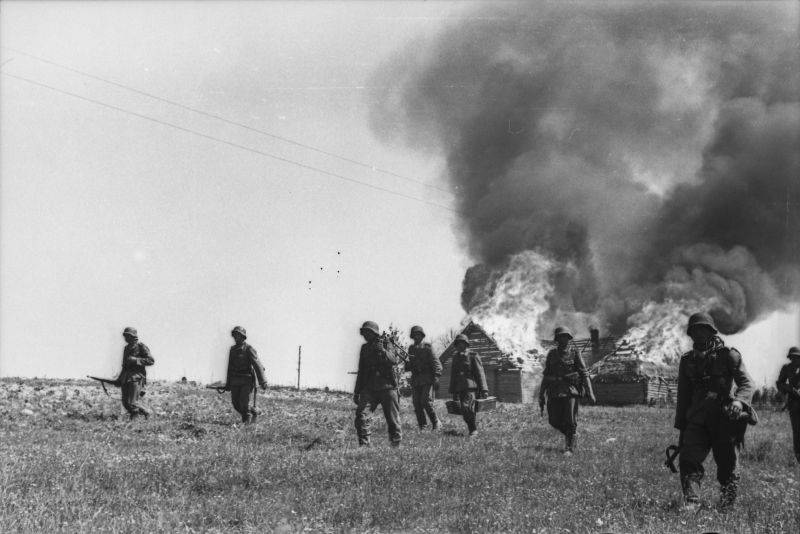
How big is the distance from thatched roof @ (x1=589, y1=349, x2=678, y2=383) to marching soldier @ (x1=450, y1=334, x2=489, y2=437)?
34.6m

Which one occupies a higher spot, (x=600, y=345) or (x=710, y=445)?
(x=600, y=345)

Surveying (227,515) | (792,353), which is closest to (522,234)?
(792,353)

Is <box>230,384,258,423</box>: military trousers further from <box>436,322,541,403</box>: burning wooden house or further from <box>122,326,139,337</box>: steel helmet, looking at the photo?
<box>436,322,541,403</box>: burning wooden house

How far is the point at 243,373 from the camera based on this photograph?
14.6 meters

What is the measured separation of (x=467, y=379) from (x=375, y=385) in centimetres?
331

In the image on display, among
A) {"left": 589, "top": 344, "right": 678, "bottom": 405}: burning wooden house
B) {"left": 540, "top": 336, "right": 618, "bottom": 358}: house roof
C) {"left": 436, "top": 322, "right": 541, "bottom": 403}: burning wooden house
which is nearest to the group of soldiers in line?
{"left": 436, "top": 322, "right": 541, "bottom": 403}: burning wooden house

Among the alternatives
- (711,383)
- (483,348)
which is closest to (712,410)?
(711,383)

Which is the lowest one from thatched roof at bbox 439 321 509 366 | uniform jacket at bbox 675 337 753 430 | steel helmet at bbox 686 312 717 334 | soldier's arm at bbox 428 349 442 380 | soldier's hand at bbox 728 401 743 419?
soldier's hand at bbox 728 401 743 419

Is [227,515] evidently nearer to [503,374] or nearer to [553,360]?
[553,360]

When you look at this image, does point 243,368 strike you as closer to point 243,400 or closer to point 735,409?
point 243,400

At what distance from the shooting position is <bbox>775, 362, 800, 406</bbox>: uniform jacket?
1254 centimetres

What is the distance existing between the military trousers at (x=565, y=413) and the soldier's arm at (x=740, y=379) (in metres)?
4.98

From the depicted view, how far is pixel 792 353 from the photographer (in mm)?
13227

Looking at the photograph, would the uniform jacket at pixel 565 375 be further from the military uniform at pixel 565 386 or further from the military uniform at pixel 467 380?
the military uniform at pixel 467 380
